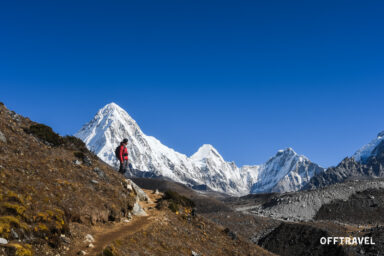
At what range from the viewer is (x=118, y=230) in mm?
16094

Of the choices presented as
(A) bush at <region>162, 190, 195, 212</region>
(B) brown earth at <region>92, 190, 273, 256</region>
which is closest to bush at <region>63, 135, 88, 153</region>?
(B) brown earth at <region>92, 190, 273, 256</region>

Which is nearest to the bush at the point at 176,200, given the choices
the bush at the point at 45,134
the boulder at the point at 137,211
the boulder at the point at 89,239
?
the boulder at the point at 137,211

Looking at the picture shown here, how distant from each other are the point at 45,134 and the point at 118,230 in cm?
1025

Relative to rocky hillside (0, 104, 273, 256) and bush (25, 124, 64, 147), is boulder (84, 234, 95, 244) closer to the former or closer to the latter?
rocky hillside (0, 104, 273, 256)

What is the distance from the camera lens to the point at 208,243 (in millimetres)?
20250

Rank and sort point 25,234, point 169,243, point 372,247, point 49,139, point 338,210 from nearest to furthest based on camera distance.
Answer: point 25,234
point 169,243
point 49,139
point 372,247
point 338,210

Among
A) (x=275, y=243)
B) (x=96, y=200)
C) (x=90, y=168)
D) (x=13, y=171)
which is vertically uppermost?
(x=90, y=168)

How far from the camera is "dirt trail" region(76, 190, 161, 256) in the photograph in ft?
43.0

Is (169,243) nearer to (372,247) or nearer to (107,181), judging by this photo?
(107,181)

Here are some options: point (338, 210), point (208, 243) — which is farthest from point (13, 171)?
point (338, 210)

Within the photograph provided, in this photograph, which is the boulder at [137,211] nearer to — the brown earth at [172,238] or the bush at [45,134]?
the brown earth at [172,238]

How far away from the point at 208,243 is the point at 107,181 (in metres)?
7.45

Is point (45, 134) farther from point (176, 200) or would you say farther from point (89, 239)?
point (89, 239)

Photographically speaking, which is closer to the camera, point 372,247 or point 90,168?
point 90,168
